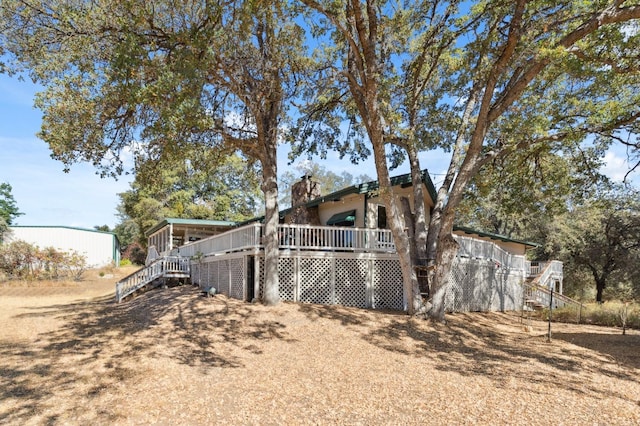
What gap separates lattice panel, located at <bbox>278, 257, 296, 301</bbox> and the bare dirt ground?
4.17 feet

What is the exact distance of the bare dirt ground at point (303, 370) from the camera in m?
5.07

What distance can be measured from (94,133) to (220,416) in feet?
28.4

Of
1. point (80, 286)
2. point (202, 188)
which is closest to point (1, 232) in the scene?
point (80, 286)

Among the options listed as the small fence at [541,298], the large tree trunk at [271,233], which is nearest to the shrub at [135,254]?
the large tree trunk at [271,233]

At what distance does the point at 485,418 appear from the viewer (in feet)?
15.8

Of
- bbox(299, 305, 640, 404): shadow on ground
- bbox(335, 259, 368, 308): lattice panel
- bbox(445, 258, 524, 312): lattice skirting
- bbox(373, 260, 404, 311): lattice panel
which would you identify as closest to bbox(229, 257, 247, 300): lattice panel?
bbox(299, 305, 640, 404): shadow on ground

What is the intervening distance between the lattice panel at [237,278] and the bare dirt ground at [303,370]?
4.47 feet

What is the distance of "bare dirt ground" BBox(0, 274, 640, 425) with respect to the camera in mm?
5074

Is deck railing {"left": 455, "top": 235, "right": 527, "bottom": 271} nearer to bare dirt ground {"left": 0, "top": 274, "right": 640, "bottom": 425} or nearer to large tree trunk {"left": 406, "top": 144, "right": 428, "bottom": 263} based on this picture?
large tree trunk {"left": 406, "top": 144, "right": 428, "bottom": 263}

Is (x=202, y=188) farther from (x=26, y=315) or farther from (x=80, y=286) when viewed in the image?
(x=26, y=315)

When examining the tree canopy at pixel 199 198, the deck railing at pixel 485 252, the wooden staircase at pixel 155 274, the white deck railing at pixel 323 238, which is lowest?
the wooden staircase at pixel 155 274

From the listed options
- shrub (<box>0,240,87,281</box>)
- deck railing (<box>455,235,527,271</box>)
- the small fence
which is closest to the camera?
deck railing (<box>455,235,527,271</box>)

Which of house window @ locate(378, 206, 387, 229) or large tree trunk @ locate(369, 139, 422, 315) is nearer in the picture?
large tree trunk @ locate(369, 139, 422, 315)

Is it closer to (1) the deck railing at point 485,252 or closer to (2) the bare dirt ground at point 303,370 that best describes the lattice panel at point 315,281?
(2) the bare dirt ground at point 303,370
